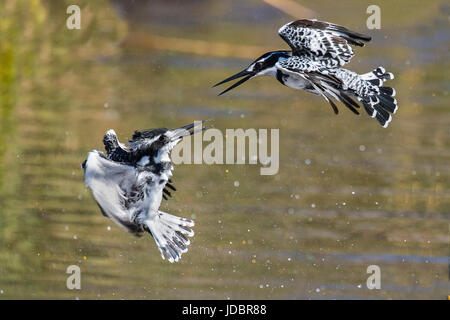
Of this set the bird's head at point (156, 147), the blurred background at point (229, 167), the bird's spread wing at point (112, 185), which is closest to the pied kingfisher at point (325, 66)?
the bird's head at point (156, 147)

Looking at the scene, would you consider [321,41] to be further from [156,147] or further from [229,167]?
[229,167]

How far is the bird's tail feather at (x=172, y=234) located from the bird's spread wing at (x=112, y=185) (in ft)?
0.81

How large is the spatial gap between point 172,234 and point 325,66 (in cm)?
91

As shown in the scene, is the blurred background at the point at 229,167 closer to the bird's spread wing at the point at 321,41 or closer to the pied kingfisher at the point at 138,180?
the pied kingfisher at the point at 138,180

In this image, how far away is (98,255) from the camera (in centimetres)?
455

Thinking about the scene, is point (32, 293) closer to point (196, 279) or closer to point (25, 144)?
point (196, 279)

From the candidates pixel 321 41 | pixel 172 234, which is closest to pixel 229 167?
pixel 172 234

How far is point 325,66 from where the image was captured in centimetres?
334

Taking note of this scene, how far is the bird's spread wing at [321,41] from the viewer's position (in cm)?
337

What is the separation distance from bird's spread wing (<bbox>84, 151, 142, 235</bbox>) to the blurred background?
42.8 inches

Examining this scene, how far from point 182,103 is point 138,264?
7.66ft

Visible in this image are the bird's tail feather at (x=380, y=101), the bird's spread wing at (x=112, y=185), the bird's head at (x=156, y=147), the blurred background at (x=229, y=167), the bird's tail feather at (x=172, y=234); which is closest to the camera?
the bird's spread wing at (x=112, y=185)
